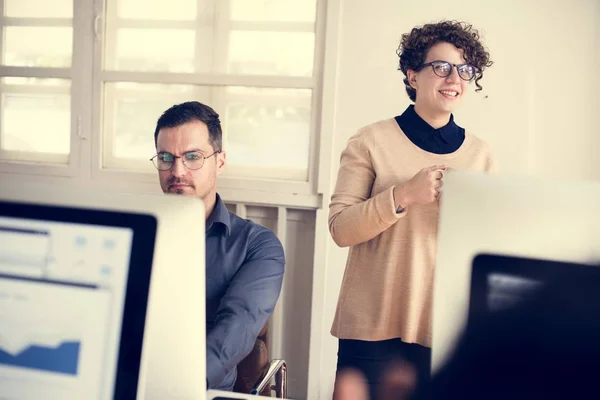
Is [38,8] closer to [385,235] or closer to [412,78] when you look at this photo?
[412,78]

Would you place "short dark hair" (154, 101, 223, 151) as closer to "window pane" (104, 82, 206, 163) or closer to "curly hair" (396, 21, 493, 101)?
"curly hair" (396, 21, 493, 101)

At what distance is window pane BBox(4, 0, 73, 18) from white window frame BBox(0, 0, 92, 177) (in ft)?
0.08

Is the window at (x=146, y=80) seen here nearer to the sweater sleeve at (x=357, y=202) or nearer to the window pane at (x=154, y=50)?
the window pane at (x=154, y=50)

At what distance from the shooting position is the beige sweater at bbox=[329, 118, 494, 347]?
1456 mm

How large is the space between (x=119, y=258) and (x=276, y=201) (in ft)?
6.58

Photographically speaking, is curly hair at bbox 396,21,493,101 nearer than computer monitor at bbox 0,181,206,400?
No

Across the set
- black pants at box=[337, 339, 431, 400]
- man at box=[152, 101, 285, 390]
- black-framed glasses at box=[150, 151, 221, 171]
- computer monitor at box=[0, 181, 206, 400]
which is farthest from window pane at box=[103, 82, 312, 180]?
computer monitor at box=[0, 181, 206, 400]

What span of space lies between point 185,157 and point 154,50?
1329mm

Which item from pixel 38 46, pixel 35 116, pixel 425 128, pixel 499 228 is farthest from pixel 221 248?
pixel 38 46

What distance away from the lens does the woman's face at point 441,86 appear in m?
1.56

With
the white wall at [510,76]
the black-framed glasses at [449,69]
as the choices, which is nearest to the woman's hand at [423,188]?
the black-framed glasses at [449,69]

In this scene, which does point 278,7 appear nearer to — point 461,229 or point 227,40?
point 227,40

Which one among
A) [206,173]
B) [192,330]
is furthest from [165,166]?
[192,330]

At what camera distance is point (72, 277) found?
25.0 inches
